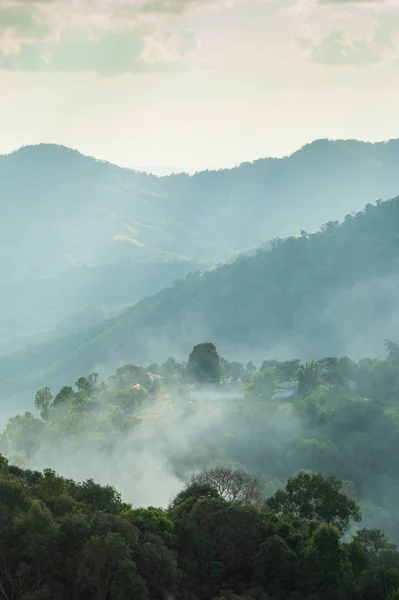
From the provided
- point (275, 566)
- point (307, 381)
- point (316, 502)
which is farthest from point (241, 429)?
point (275, 566)

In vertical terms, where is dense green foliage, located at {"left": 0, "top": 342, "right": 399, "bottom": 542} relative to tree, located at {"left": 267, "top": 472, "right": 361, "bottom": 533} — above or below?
above

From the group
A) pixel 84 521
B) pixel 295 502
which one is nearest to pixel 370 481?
pixel 295 502

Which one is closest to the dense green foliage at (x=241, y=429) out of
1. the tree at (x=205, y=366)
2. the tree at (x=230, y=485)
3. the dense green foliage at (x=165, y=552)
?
the tree at (x=205, y=366)

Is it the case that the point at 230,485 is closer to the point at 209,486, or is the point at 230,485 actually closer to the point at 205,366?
the point at 209,486

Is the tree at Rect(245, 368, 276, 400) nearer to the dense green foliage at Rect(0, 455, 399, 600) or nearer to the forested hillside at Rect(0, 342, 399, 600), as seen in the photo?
the forested hillside at Rect(0, 342, 399, 600)

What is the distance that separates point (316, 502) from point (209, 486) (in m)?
8.59

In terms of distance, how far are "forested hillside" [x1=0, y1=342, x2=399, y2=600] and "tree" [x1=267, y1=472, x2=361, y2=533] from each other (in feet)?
0.37

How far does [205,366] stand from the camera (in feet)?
540

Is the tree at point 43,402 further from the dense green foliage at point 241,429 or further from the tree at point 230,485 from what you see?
the tree at point 230,485

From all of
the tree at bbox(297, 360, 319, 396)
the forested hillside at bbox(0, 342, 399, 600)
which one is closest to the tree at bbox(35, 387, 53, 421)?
the forested hillside at bbox(0, 342, 399, 600)

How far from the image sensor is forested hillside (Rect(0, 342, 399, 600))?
48500 mm

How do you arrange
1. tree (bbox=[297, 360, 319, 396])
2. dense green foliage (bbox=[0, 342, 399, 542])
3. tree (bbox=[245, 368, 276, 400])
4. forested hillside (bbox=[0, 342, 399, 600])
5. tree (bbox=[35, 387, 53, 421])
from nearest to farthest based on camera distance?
1. forested hillside (bbox=[0, 342, 399, 600])
2. dense green foliage (bbox=[0, 342, 399, 542])
3. tree (bbox=[245, 368, 276, 400])
4. tree (bbox=[297, 360, 319, 396])
5. tree (bbox=[35, 387, 53, 421])

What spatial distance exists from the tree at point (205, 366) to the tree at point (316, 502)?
93.1m

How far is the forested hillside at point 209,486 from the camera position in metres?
48.5
